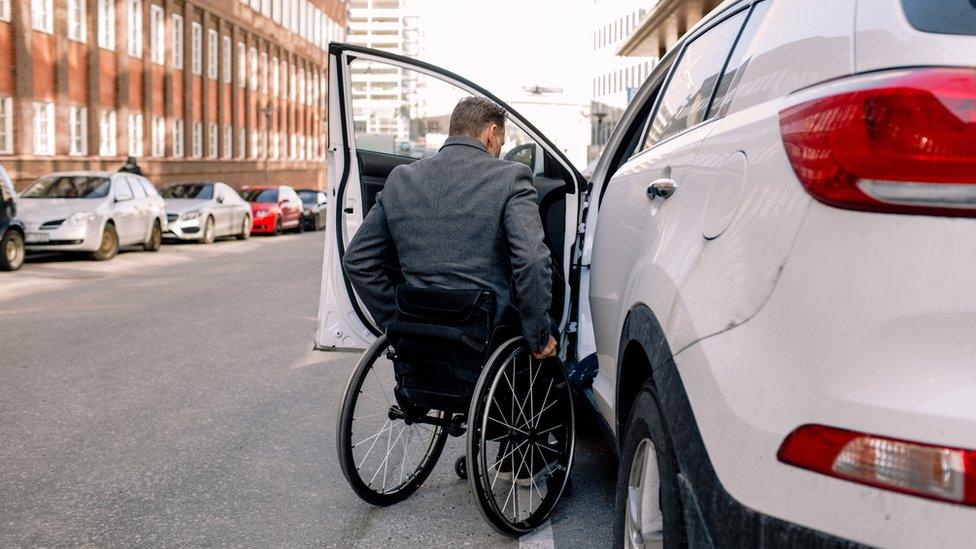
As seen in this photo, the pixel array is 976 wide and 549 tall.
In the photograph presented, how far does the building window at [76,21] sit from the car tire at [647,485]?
32.9 meters

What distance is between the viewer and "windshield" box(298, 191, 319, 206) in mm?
37356

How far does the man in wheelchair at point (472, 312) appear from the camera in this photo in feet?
13.8

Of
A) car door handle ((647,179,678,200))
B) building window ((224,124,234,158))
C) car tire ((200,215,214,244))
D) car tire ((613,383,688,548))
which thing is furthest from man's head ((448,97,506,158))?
building window ((224,124,234,158))

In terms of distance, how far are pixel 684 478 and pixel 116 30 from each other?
37303 millimetres

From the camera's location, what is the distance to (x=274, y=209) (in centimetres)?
3141

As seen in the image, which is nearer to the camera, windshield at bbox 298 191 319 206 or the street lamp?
windshield at bbox 298 191 319 206

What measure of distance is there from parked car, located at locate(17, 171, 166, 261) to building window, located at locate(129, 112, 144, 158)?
1653 centimetres

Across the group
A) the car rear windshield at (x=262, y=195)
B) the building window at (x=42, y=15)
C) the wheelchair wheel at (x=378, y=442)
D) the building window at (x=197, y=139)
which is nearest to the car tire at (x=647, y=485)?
the wheelchair wheel at (x=378, y=442)

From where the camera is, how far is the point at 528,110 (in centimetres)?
1645

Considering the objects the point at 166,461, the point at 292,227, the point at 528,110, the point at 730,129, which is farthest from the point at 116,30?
the point at 730,129

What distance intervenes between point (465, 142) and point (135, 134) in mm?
36322

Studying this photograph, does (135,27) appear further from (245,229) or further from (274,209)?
(245,229)

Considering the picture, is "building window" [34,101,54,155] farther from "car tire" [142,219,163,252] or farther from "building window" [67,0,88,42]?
"car tire" [142,219,163,252]

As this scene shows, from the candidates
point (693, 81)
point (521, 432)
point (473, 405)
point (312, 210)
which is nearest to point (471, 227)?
point (473, 405)
